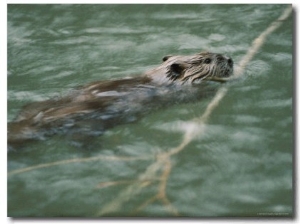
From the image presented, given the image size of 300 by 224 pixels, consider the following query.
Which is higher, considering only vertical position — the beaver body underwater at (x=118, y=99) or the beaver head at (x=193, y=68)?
the beaver head at (x=193, y=68)

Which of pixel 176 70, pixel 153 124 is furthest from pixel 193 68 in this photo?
pixel 153 124

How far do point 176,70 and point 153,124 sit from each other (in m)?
0.35

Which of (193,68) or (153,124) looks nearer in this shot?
(153,124)

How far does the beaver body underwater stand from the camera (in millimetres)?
2691

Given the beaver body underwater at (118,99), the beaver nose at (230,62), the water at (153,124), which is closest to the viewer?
the water at (153,124)

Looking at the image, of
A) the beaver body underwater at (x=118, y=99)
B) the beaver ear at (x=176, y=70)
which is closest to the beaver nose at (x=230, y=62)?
the beaver body underwater at (x=118, y=99)

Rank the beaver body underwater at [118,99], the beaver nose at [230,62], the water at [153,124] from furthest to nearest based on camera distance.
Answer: the beaver nose at [230,62] → the beaver body underwater at [118,99] → the water at [153,124]

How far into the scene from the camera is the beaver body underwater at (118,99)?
8.83ft

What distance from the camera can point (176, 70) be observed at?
2.90 meters

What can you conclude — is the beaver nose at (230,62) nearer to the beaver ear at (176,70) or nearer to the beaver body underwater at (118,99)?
the beaver body underwater at (118,99)

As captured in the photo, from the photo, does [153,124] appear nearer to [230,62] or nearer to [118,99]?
[118,99]

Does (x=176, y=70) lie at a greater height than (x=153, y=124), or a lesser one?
greater

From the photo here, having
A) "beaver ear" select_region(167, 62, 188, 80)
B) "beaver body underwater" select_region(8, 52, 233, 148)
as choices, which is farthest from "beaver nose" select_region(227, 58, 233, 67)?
"beaver ear" select_region(167, 62, 188, 80)

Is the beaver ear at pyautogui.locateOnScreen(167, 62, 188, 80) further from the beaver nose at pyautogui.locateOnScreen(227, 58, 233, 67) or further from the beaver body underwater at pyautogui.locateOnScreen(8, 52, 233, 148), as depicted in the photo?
the beaver nose at pyautogui.locateOnScreen(227, 58, 233, 67)
